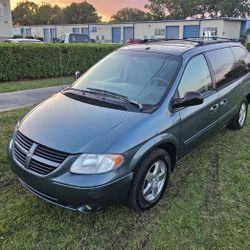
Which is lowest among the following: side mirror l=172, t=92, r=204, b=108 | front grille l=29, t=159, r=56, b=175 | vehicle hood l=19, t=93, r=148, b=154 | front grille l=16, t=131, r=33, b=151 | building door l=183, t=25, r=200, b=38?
front grille l=29, t=159, r=56, b=175

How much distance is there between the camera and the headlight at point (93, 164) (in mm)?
2686

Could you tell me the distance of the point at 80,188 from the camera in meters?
2.65

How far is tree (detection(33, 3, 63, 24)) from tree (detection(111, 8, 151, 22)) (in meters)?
13.5

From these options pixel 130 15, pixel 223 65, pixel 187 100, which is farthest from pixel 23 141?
pixel 130 15

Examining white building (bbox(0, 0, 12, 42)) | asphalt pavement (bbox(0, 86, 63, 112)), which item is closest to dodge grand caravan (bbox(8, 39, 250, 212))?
asphalt pavement (bbox(0, 86, 63, 112))

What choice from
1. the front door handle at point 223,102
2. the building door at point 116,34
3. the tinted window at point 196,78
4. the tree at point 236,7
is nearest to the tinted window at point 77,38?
the front door handle at point 223,102

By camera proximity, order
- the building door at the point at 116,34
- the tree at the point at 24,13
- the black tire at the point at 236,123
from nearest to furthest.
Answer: the black tire at the point at 236,123, the building door at the point at 116,34, the tree at the point at 24,13

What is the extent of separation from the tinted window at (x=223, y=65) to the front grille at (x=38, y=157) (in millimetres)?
2753

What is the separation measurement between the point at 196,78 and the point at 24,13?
252 feet

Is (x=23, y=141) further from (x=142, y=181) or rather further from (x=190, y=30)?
(x=190, y=30)

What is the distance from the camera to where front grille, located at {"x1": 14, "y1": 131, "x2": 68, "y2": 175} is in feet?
9.03

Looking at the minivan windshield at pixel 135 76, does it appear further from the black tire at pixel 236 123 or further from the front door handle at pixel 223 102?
the black tire at pixel 236 123

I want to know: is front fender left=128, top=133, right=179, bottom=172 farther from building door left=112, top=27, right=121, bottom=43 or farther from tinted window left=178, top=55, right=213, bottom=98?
building door left=112, top=27, right=121, bottom=43

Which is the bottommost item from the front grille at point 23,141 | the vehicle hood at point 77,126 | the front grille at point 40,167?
the front grille at point 40,167
